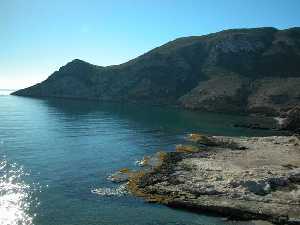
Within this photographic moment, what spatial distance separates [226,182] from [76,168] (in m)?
28.9

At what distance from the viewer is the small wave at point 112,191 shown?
58228 millimetres

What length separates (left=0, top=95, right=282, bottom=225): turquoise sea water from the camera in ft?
163

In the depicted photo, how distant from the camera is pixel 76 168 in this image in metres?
73.8

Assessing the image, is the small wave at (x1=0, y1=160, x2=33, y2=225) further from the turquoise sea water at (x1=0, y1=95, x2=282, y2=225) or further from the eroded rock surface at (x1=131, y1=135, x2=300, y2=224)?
the eroded rock surface at (x1=131, y1=135, x2=300, y2=224)

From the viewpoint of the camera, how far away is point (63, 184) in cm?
6269

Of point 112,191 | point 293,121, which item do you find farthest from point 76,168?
point 293,121

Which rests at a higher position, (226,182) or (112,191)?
(226,182)

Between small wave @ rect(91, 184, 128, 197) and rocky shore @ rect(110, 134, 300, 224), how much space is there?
4.18 ft

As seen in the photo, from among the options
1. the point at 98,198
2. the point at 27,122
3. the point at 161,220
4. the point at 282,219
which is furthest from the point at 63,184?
the point at 27,122

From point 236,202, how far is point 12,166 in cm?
4162

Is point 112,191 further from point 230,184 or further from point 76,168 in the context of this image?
point 230,184

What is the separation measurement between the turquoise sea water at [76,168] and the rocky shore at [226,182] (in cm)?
280

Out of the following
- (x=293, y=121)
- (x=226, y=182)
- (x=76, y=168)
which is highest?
(x=293, y=121)

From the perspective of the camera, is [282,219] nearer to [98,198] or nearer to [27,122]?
[98,198]
